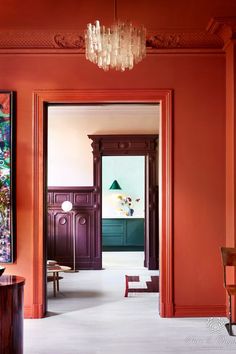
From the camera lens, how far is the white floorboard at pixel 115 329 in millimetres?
4430

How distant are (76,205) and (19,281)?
535 cm

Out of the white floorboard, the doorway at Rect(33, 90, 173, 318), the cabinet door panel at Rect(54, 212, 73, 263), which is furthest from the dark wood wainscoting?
the doorway at Rect(33, 90, 173, 318)

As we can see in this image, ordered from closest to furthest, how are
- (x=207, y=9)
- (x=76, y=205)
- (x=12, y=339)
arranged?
(x=12, y=339)
(x=207, y=9)
(x=76, y=205)

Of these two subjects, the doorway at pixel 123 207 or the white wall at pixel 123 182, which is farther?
the white wall at pixel 123 182

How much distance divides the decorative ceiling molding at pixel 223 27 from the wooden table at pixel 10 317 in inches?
142

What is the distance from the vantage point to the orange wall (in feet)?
18.2

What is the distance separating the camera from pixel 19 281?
3.95 metres

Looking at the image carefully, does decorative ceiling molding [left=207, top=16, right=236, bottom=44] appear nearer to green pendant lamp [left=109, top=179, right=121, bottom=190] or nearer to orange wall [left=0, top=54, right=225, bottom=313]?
orange wall [left=0, top=54, right=225, bottom=313]

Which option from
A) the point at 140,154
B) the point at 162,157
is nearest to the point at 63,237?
the point at 140,154

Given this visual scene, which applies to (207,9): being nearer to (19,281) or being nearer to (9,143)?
(9,143)

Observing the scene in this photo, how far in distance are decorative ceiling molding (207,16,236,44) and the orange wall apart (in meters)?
0.32

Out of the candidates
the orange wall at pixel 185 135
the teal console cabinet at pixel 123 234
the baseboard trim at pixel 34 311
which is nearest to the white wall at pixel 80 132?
the teal console cabinet at pixel 123 234

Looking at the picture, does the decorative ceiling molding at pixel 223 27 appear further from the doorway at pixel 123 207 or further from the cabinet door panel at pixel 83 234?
the doorway at pixel 123 207

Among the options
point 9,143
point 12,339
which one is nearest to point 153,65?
point 9,143
